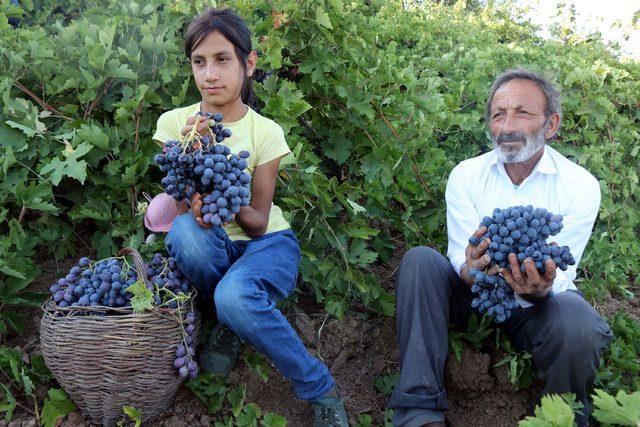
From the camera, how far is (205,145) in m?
2.20

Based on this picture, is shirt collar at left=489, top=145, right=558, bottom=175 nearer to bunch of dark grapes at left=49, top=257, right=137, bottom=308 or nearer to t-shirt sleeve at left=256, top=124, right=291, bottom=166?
t-shirt sleeve at left=256, top=124, right=291, bottom=166

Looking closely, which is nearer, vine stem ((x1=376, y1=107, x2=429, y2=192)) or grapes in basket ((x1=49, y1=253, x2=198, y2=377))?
grapes in basket ((x1=49, y1=253, x2=198, y2=377))

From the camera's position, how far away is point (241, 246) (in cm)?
264

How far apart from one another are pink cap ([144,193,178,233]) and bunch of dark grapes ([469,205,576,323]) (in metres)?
1.39

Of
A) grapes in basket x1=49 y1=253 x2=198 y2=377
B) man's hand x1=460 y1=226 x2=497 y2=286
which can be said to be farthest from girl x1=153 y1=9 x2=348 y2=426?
man's hand x1=460 y1=226 x2=497 y2=286

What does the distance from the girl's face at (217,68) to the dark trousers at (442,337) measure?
3.73 ft

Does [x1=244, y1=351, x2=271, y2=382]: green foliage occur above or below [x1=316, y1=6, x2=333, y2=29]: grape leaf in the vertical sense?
below

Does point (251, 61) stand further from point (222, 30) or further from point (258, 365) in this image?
point (258, 365)

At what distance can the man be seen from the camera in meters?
2.48

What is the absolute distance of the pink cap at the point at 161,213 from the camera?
2705 millimetres

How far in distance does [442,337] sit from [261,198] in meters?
1.03

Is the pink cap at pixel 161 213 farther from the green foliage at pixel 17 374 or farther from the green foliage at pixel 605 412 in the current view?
the green foliage at pixel 605 412

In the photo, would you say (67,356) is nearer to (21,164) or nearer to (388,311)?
(21,164)

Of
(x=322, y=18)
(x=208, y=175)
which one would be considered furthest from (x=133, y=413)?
(x=322, y=18)
